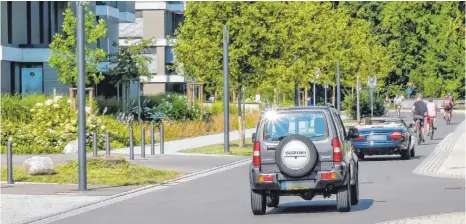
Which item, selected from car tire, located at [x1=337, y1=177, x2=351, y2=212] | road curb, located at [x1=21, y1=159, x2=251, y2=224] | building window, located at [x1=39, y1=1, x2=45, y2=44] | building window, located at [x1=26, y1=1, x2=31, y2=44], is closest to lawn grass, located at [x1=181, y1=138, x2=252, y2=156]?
road curb, located at [x1=21, y1=159, x2=251, y2=224]

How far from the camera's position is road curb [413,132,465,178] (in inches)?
1061

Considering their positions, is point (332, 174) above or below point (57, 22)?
below

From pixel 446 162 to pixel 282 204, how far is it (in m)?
12.3

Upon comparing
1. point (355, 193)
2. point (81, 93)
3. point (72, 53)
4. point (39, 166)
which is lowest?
point (39, 166)

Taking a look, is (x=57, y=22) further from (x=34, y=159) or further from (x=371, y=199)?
(x=371, y=199)

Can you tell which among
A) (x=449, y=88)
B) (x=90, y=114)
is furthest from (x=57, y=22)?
(x=449, y=88)

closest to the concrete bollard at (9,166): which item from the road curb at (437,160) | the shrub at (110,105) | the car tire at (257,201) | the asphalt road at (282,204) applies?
the asphalt road at (282,204)

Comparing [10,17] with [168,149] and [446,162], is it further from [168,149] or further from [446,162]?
[446,162]

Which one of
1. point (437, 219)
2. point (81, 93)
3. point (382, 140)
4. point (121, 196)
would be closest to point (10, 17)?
point (382, 140)

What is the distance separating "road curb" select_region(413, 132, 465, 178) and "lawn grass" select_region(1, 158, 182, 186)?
5.56 m

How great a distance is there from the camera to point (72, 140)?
39.8 metres

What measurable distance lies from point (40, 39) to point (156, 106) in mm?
6302

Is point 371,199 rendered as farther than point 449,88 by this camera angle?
No

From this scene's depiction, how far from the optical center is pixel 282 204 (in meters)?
19.9
